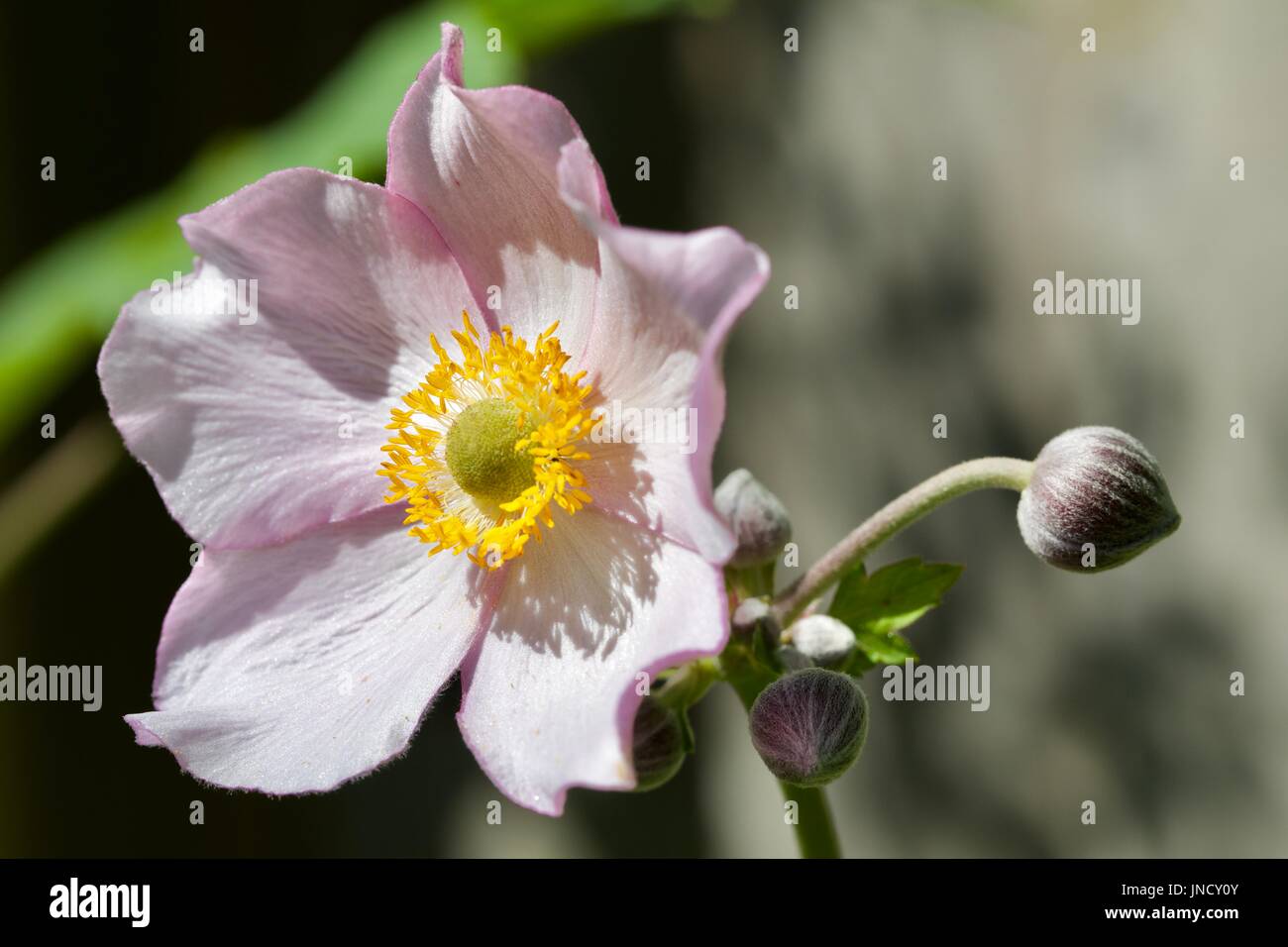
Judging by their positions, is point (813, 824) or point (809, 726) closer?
point (809, 726)

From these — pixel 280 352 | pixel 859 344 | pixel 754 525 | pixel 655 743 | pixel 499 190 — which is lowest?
pixel 859 344

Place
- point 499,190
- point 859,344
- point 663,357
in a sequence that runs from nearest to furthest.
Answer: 1. point 663,357
2. point 499,190
3. point 859,344

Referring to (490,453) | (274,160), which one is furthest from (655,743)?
(274,160)

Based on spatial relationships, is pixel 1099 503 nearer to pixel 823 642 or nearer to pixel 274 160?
pixel 823 642

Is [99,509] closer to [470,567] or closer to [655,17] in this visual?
[655,17]

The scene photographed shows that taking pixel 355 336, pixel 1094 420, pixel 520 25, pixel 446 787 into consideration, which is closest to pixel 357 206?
pixel 355 336

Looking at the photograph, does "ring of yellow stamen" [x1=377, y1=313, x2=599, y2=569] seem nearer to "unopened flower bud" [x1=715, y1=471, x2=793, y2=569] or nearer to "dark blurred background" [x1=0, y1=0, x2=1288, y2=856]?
"unopened flower bud" [x1=715, y1=471, x2=793, y2=569]

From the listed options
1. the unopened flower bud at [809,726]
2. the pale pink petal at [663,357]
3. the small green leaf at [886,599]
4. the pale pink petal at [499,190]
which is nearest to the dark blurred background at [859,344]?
the pale pink petal at [499,190]

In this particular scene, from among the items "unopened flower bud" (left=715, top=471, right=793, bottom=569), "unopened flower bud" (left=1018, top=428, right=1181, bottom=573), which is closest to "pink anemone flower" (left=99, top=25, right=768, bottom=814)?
"unopened flower bud" (left=715, top=471, right=793, bottom=569)
